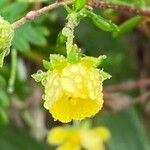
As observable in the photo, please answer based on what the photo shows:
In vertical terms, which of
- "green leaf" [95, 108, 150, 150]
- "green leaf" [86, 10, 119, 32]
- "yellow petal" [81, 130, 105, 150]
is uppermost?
"green leaf" [95, 108, 150, 150]

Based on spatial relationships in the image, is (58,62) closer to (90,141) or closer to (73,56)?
(73,56)

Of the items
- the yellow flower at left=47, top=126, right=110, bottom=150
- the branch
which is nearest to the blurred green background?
the yellow flower at left=47, top=126, right=110, bottom=150

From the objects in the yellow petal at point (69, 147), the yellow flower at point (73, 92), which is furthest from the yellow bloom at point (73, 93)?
the yellow petal at point (69, 147)

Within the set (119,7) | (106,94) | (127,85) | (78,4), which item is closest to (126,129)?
(127,85)

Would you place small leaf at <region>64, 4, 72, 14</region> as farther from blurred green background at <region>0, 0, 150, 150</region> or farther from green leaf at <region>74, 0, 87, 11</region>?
blurred green background at <region>0, 0, 150, 150</region>

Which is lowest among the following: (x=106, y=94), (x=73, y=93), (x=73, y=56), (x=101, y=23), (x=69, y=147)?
(x=73, y=93)

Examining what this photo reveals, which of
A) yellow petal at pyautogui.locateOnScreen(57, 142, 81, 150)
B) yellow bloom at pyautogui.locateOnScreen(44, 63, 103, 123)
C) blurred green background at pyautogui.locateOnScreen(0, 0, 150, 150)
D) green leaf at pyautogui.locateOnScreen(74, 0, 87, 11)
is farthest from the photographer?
blurred green background at pyautogui.locateOnScreen(0, 0, 150, 150)
